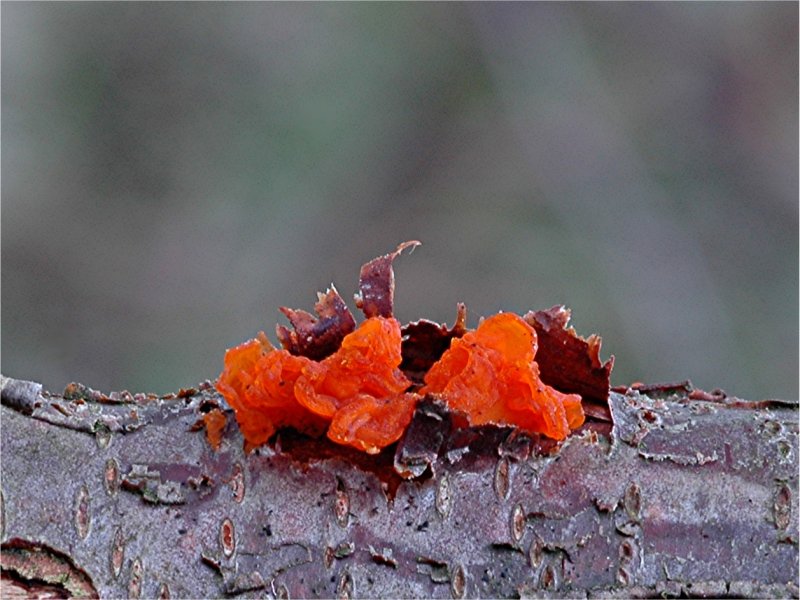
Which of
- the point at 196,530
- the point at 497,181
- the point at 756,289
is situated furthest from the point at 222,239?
the point at 196,530

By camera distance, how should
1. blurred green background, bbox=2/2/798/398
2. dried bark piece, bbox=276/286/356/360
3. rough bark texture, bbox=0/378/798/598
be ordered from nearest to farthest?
rough bark texture, bbox=0/378/798/598, dried bark piece, bbox=276/286/356/360, blurred green background, bbox=2/2/798/398

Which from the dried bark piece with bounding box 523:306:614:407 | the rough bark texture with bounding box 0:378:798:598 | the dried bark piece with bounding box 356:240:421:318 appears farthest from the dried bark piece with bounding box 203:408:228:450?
the dried bark piece with bounding box 523:306:614:407

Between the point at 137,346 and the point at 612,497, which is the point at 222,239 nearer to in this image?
the point at 137,346

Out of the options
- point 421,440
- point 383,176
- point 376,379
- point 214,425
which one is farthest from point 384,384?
point 383,176

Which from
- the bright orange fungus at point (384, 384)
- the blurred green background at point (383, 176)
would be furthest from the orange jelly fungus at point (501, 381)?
the blurred green background at point (383, 176)

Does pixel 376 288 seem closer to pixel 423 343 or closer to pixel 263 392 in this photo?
pixel 423 343

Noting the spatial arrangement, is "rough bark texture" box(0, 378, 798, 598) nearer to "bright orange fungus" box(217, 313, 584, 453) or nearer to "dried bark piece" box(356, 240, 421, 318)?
"bright orange fungus" box(217, 313, 584, 453)
